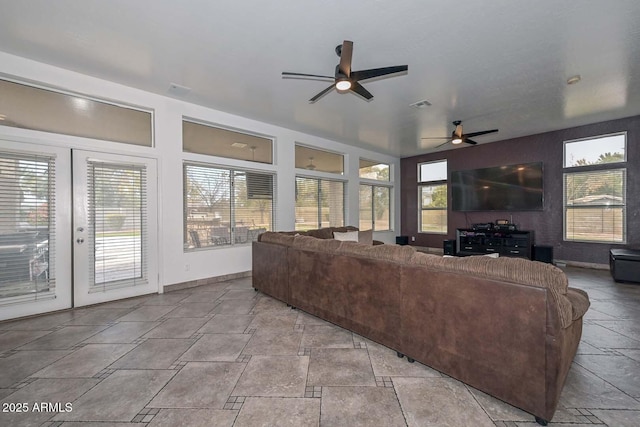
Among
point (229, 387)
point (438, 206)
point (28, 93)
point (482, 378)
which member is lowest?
point (229, 387)

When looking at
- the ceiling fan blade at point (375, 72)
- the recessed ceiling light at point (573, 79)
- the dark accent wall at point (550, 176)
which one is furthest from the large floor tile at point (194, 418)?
the dark accent wall at point (550, 176)

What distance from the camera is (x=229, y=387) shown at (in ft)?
6.06

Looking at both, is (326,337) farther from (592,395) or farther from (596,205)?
(596,205)

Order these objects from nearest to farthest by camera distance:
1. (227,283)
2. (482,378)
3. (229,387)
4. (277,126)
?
(482,378) → (229,387) → (227,283) → (277,126)

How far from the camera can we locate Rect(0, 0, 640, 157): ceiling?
2.33 m

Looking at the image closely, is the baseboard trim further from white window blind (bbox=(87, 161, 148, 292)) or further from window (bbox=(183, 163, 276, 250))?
window (bbox=(183, 163, 276, 250))

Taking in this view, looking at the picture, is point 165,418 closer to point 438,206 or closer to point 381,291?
point 381,291

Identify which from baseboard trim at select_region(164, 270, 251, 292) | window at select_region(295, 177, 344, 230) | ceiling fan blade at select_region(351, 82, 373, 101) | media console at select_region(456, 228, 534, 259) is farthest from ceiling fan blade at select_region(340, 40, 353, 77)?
media console at select_region(456, 228, 534, 259)

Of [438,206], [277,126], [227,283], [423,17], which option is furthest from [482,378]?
[438,206]

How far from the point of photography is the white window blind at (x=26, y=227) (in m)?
2.92

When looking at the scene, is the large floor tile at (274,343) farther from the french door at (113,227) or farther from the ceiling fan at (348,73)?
the ceiling fan at (348,73)

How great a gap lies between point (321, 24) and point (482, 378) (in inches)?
123

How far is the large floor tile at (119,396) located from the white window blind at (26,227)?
212 centimetres

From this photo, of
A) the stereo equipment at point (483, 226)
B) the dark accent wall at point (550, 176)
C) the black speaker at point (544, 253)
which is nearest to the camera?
the dark accent wall at point (550, 176)
